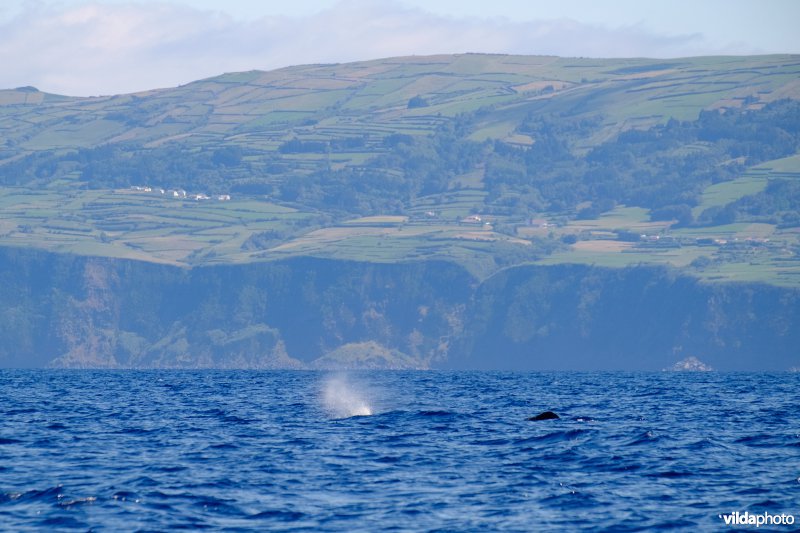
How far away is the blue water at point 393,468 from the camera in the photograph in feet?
113

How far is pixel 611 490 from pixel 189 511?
1246cm

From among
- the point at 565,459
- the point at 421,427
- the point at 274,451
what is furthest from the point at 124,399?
the point at 565,459

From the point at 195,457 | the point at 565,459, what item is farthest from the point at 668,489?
the point at 195,457

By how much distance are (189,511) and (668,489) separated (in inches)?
557

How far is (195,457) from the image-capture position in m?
45.7

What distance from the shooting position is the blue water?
113 feet

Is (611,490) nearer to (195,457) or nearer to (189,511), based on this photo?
(189,511)

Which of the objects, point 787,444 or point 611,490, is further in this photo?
point 787,444

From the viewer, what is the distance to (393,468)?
141 feet

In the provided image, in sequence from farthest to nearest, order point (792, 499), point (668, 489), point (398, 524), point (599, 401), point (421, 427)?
point (599, 401) < point (421, 427) < point (668, 489) < point (792, 499) < point (398, 524)

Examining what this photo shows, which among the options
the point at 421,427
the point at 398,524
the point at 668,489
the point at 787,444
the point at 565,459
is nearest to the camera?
the point at 398,524

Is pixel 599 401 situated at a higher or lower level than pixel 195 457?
lower

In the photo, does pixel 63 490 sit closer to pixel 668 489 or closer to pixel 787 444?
pixel 668 489

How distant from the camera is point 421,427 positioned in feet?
189
